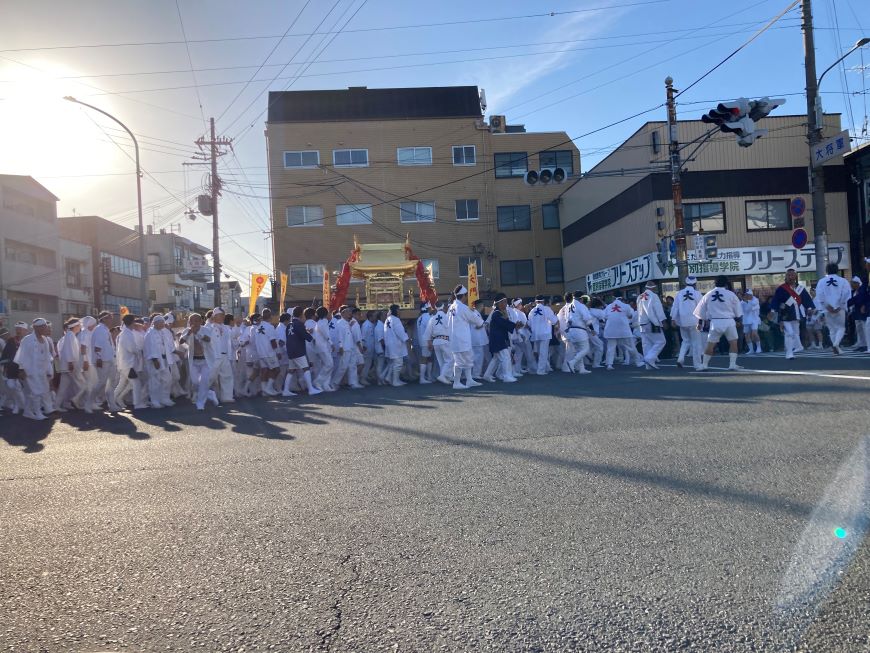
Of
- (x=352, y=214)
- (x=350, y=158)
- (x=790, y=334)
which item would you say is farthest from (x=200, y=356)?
(x=350, y=158)

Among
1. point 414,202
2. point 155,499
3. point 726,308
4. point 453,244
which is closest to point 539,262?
point 453,244

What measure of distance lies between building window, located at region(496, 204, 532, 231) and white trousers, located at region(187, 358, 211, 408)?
95.2 ft

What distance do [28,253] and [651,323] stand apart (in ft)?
131

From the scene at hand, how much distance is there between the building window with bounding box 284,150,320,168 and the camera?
39.3 metres

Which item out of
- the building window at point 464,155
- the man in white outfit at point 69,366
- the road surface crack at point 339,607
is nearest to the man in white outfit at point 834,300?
the road surface crack at point 339,607

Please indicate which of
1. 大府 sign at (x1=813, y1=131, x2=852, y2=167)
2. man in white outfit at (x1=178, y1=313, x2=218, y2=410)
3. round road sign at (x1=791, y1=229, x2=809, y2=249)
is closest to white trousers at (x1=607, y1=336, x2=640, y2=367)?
round road sign at (x1=791, y1=229, x2=809, y2=249)

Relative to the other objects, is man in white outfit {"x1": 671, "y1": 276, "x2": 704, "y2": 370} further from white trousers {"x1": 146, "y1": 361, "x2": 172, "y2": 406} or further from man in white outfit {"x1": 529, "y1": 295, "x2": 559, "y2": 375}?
white trousers {"x1": 146, "y1": 361, "x2": 172, "y2": 406}

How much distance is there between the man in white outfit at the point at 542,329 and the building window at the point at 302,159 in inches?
1033

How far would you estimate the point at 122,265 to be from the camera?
187ft

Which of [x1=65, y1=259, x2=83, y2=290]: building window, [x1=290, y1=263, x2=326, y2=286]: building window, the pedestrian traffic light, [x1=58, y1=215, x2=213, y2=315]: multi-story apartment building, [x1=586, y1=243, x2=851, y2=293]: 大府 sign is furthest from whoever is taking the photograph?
[x1=58, y1=215, x2=213, y2=315]: multi-story apartment building

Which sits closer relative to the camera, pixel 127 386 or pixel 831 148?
pixel 127 386

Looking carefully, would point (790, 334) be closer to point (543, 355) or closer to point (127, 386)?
point (543, 355)

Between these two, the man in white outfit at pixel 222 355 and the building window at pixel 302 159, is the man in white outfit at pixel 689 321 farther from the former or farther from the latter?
the building window at pixel 302 159

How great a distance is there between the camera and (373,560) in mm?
4035
